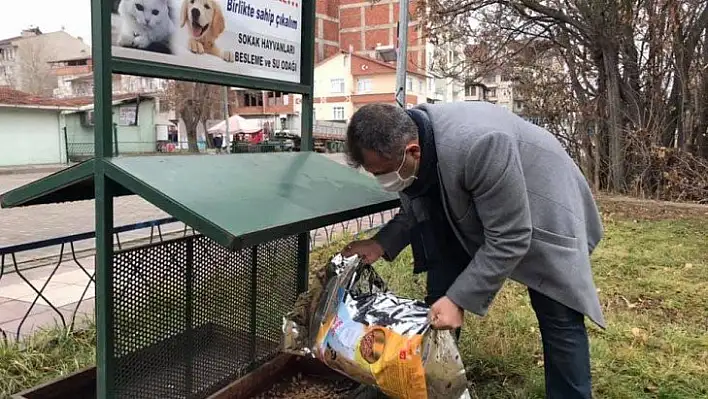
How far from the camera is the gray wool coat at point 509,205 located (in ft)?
6.23

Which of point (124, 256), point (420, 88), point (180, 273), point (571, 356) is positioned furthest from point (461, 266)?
point (420, 88)

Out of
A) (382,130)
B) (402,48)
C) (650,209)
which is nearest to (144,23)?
(382,130)

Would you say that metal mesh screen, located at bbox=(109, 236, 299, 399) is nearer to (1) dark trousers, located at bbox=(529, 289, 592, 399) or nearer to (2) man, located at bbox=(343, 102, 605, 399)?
(2) man, located at bbox=(343, 102, 605, 399)

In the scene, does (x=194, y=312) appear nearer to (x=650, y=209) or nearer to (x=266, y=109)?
(x=650, y=209)

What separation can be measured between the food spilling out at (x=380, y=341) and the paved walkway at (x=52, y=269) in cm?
60

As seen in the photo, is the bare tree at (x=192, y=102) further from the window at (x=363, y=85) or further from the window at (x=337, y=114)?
the window at (x=337, y=114)

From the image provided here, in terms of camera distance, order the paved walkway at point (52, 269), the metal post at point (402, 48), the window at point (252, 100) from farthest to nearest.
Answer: the window at point (252, 100) < the metal post at point (402, 48) < the paved walkway at point (52, 269)

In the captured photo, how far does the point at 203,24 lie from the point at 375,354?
1503 mm

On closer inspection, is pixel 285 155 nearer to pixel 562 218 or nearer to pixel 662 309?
pixel 562 218

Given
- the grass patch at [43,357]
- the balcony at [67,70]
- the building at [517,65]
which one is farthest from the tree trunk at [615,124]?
the balcony at [67,70]

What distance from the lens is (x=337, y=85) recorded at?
→ 51375mm

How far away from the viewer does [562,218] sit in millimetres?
2074

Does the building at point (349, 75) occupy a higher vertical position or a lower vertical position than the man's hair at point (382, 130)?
higher

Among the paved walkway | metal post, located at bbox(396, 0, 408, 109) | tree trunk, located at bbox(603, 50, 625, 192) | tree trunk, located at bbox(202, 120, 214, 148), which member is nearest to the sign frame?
the paved walkway
